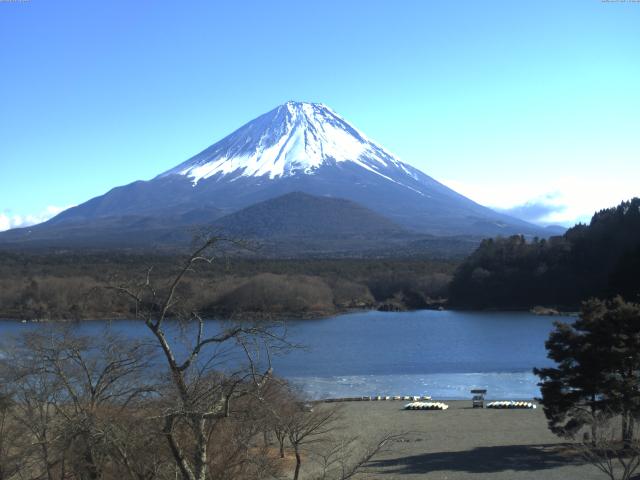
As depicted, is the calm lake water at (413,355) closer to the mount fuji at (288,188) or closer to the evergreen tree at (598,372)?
the evergreen tree at (598,372)

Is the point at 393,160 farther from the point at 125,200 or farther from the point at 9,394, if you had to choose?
the point at 9,394

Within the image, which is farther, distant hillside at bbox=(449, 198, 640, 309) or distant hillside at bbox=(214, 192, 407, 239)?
distant hillside at bbox=(214, 192, 407, 239)

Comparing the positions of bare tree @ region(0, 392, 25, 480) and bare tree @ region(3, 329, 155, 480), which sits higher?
bare tree @ region(3, 329, 155, 480)

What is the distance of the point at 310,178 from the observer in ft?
386

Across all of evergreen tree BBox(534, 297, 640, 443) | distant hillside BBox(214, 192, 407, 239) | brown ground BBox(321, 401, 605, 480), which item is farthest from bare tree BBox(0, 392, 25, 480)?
distant hillside BBox(214, 192, 407, 239)

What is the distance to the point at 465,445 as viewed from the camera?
1373 cm

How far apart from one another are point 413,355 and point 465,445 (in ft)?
47.0

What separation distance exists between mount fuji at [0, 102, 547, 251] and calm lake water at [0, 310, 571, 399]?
56606mm

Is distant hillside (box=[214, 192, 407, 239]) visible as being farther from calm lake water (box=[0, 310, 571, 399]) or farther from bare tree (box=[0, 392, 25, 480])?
bare tree (box=[0, 392, 25, 480])

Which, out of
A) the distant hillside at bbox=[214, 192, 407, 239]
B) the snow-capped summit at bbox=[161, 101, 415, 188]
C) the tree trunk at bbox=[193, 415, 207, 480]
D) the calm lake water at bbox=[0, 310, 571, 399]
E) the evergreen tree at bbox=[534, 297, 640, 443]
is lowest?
the calm lake water at bbox=[0, 310, 571, 399]

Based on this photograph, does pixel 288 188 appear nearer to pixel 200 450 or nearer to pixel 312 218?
pixel 312 218

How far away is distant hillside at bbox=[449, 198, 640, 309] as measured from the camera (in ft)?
149

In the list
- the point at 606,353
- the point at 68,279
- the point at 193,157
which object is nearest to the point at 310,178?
the point at 193,157

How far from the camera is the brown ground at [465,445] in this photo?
11453mm
